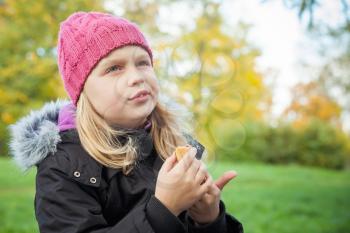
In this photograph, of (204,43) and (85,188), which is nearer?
(85,188)

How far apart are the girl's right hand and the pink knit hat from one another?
1.82 ft

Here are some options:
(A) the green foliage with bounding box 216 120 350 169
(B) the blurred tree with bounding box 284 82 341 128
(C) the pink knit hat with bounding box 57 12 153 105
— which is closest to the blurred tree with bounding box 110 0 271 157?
(C) the pink knit hat with bounding box 57 12 153 105

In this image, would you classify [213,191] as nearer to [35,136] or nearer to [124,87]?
[124,87]

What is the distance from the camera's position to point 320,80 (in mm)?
25609

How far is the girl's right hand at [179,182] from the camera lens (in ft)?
4.48

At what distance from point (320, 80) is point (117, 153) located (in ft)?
83.8

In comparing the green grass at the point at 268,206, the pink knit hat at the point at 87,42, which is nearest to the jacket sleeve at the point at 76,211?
the pink knit hat at the point at 87,42

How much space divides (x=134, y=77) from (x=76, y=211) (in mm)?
491

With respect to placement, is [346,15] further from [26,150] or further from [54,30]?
[54,30]

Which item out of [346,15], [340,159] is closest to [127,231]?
[346,15]

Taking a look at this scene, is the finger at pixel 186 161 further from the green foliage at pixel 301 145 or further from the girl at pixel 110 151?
Result: the green foliage at pixel 301 145

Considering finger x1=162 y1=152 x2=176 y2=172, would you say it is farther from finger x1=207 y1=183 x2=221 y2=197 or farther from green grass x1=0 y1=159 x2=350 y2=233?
green grass x1=0 y1=159 x2=350 y2=233

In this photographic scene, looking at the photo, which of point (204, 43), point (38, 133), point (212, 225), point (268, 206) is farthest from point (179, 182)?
point (204, 43)

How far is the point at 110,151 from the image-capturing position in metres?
1.61
